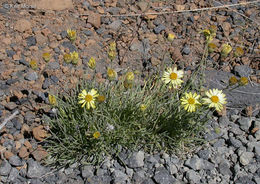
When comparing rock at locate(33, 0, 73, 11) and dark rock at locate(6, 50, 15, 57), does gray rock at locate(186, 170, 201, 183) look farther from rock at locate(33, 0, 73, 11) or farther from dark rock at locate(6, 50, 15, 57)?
rock at locate(33, 0, 73, 11)

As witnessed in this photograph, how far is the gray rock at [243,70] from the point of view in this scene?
3867 mm

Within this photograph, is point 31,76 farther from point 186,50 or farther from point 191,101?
point 186,50

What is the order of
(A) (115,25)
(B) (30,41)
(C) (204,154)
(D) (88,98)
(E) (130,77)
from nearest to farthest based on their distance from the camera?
(D) (88,98) → (E) (130,77) → (C) (204,154) → (B) (30,41) → (A) (115,25)

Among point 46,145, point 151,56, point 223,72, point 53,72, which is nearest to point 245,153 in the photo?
point 223,72

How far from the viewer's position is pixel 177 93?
3264 millimetres

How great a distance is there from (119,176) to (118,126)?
0.41 m

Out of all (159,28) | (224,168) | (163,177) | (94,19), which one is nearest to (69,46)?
(94,19)

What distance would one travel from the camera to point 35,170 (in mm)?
2916

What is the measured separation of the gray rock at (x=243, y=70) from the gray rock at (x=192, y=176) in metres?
1.41

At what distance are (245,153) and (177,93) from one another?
80 centimetres

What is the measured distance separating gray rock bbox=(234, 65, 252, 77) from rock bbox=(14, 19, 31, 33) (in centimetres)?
236

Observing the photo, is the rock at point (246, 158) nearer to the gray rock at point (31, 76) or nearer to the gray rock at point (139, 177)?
the gray rock at point (139, 177)

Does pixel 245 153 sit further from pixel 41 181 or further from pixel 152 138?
pixel 41 181

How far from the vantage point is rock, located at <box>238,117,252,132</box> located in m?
3.40
